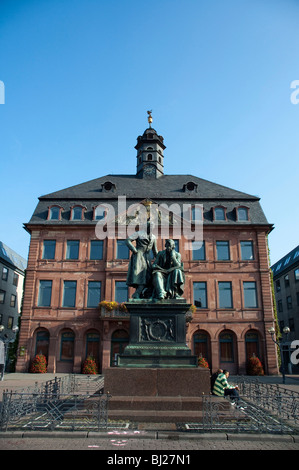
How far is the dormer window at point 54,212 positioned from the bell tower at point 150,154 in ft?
34.6

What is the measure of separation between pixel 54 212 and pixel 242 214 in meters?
17.4

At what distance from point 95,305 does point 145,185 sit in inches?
533

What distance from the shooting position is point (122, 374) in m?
9.70

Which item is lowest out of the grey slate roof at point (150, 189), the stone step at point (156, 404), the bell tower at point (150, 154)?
the stone step at point (156, 404)

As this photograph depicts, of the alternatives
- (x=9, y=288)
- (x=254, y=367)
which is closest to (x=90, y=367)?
(x=254, y=367)

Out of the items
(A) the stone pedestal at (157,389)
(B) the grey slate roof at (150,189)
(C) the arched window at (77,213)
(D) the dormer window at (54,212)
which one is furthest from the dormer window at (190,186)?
(A) the stone pedestal at (157,389)

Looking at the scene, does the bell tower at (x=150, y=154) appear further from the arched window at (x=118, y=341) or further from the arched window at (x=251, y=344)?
the arched window at (x=251, y=344)

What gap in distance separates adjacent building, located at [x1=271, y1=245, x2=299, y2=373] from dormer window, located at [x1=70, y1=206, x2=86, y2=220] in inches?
1049

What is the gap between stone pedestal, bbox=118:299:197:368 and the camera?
10359 mm

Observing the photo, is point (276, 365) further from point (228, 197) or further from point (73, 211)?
point (73, 211)

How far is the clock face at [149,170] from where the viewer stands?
40.0 metres

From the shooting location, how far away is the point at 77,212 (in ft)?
111

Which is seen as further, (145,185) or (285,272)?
(285,272)

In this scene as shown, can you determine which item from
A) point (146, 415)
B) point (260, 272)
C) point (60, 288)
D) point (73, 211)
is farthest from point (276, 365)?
point (146, 415)
